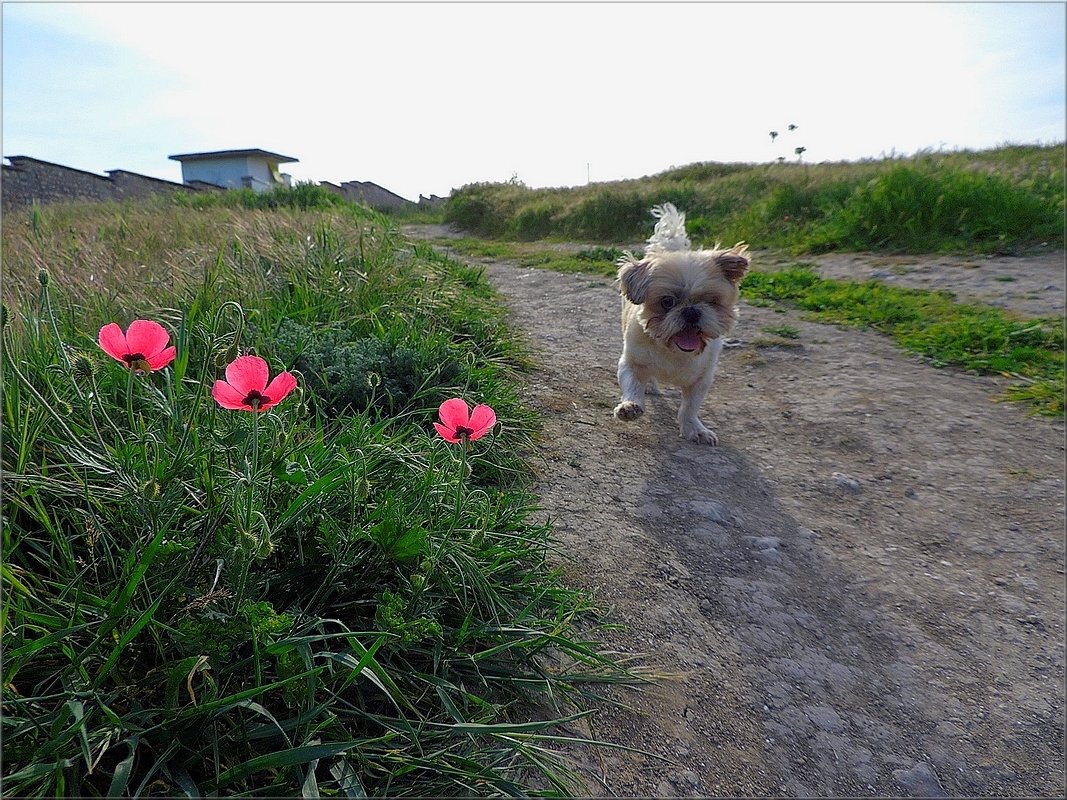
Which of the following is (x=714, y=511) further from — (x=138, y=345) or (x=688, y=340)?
(x=138, y=345)

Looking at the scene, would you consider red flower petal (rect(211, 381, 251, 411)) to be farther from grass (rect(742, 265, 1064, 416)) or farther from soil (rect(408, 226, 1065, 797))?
grass (rect(742, 265, 1064, 416))

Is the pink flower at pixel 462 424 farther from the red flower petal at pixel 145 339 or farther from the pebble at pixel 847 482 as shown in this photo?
the pebble at pixel 847 482

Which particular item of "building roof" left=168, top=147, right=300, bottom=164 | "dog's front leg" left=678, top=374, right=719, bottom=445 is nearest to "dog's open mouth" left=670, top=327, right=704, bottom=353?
"dog's front leg" left=678, top=374, right=719, bottom=445

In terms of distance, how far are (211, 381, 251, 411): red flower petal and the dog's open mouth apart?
2.79 metres

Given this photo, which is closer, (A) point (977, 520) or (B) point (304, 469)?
(B) point (304, 469)

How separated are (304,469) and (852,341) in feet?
16.8

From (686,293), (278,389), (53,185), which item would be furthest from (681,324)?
(53,185)

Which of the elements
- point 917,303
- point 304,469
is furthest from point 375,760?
point 917,303

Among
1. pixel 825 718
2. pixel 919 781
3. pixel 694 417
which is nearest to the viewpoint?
pixel 919 781

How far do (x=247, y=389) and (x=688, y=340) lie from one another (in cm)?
281

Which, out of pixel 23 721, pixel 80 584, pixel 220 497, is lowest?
pixel 23 721

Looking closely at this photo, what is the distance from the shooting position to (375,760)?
1269 millimetres

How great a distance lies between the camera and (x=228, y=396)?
1.22 m

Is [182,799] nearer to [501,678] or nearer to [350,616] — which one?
[350,616]
